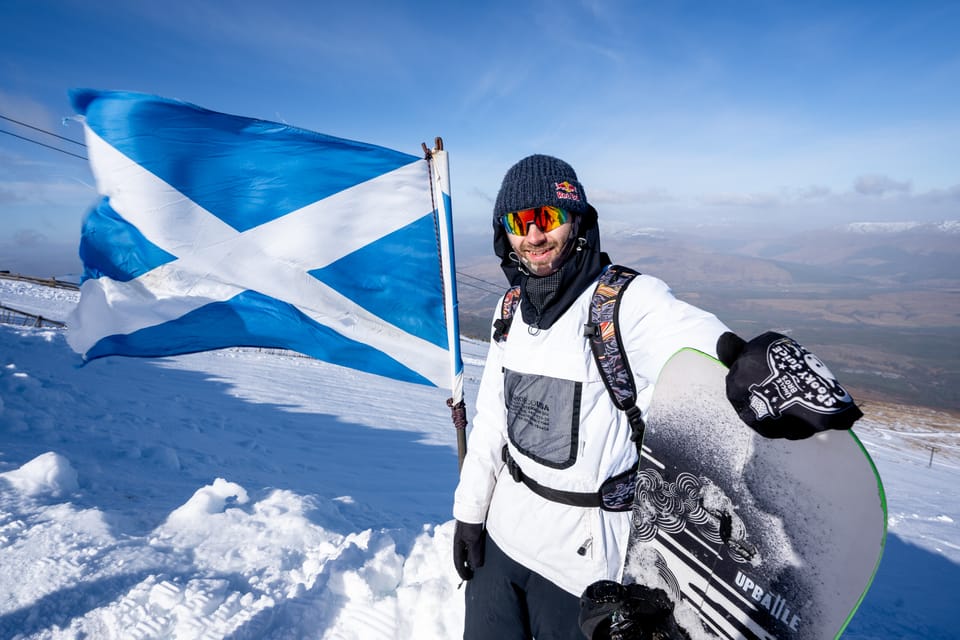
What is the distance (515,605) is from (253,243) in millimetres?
3538

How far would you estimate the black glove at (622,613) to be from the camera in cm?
163

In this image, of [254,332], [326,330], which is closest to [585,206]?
[326,330]

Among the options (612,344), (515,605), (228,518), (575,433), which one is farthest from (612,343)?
(228,518)

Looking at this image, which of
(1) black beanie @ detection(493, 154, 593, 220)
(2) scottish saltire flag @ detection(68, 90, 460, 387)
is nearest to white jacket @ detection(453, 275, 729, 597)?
(1) black beanie @ detection(493, 154, 593, 220)

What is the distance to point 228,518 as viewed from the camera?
14.0 feet

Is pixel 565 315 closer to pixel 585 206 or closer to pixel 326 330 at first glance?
pixel 585 206

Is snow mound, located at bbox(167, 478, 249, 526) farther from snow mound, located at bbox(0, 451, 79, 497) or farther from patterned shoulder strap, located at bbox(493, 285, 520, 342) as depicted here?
patterned shoulder strap, located at bbox(493, 285, 520, 342)

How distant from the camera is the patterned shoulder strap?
223 cm

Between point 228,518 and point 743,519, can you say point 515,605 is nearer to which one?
point 743,519

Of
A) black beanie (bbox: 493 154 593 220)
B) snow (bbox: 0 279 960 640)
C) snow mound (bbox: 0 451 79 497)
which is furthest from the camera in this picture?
snow mound (bbox: 0 451 79 497)

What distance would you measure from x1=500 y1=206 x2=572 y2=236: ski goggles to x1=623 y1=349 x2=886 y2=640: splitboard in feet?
2.57

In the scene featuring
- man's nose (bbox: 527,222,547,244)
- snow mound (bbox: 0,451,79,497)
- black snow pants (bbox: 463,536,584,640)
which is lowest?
snow mound (bbox: 0,451,79,497)

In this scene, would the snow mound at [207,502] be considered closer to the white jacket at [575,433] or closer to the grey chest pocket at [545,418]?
the white jacket at [575,433]

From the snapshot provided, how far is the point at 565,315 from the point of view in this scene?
1.91 metres
